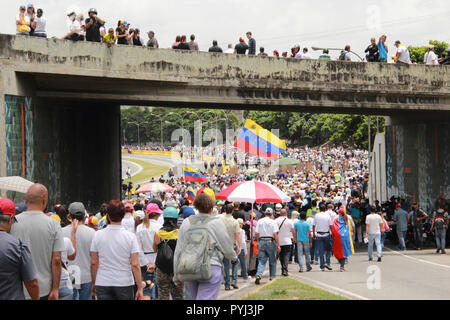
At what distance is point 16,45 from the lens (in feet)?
58.5

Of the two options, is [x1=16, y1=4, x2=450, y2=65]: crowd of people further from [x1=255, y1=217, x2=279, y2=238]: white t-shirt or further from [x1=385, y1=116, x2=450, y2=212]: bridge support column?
[x1=255, y1=217, x2=279, y2=238]: white t-shirt

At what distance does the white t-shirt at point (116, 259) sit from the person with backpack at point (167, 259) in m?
1.58

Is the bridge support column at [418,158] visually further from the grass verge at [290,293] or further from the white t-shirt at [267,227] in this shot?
the grass verge at [290,293]

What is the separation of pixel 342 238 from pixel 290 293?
5.01 meters

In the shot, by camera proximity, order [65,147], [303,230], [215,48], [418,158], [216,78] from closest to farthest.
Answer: [303,230], [216,78], [215,48], [65,147], [418,158]

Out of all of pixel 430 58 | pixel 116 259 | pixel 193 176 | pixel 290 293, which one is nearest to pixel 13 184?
pixel 290 293

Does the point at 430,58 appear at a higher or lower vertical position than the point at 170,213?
higher

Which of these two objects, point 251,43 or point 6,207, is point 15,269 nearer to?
point 6,207

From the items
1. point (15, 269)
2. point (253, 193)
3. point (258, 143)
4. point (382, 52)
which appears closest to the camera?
point (15, 269)

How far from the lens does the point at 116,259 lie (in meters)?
7.00

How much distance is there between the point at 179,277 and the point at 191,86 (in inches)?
550

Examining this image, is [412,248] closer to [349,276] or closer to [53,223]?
[349,276]

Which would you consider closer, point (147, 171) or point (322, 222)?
point (322, 222)
